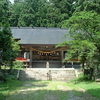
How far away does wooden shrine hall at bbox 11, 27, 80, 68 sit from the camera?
57.9 ft

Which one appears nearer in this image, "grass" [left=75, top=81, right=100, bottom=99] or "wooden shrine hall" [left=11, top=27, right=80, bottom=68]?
"grass" [left=75, top=81, right=100, bottom=99]

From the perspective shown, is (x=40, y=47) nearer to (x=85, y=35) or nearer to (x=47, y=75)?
(x=47, y=75)

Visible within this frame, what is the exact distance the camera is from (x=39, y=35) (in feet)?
71.4

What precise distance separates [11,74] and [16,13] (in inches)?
1174

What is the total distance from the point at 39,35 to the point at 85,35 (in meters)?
11.8

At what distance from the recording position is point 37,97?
6242mm

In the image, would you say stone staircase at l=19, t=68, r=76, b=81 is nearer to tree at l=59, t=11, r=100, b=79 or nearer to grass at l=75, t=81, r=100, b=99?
tree at l=59, t=11, r=100, b=79

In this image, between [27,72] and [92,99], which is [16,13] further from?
[92,99]

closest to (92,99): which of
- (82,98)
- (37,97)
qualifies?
(82,98)

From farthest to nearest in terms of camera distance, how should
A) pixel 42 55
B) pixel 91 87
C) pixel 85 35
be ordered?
1. pixel 42 55
2. pixel 85 35
3. pixel 91 87

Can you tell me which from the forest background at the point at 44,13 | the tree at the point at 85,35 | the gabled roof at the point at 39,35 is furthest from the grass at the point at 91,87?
the forest background at the point at 44,13

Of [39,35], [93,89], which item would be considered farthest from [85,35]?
[39,35]

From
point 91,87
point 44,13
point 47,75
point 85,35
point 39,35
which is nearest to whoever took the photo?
point 91,87

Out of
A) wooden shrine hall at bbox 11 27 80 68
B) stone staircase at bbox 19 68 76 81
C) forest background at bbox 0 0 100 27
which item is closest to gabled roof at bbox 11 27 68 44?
wooden shrine hall at bbox 11 27 80 68
